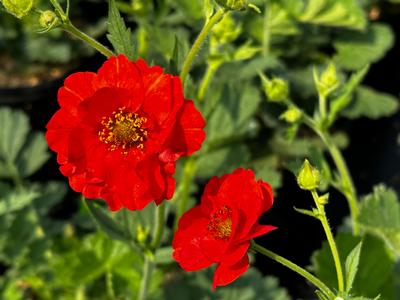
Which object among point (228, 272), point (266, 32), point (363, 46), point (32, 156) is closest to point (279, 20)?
point (266, 32)

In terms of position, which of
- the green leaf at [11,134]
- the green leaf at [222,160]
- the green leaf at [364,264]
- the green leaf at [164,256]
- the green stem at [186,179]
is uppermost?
the green leaf at [364,264]

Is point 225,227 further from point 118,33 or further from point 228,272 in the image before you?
point 118,33

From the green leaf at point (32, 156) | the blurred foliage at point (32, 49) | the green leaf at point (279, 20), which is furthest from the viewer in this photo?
the blurred foliage at point (32, 49)

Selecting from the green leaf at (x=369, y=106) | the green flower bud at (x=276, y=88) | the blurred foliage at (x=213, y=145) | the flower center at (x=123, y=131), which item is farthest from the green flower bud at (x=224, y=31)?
the green leaf at (x=369, y=106)

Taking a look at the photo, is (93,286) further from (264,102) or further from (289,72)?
(289,72)

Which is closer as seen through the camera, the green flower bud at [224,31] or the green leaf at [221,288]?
the green flower bud at [224,31]

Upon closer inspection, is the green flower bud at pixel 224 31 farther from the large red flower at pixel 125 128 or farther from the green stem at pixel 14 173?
the green stem at pixel 14 173
